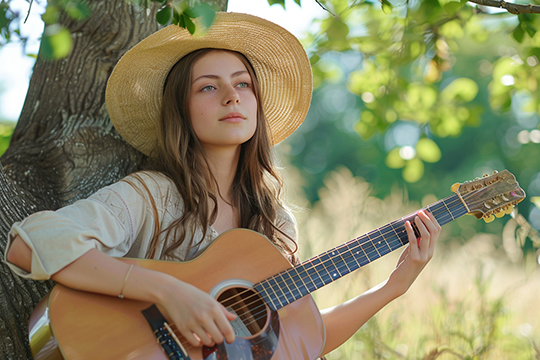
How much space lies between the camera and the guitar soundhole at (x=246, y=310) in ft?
5.52

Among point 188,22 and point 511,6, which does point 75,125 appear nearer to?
point 188,22

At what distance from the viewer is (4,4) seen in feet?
4.88

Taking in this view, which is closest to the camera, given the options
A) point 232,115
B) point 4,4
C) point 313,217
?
point 4,4

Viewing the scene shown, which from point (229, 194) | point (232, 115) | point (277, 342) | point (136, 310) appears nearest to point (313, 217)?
point (229, 194)

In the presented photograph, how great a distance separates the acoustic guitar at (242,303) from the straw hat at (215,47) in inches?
33.2

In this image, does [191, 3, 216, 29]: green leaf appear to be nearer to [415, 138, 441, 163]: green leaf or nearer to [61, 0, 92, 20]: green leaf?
[61, 0, 92, 20]: green leaf

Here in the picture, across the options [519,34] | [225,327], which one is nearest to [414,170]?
[519,34]

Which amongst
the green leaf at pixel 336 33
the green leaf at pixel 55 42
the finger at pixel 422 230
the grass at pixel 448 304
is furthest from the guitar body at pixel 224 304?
the green leaf at pixel 336 33

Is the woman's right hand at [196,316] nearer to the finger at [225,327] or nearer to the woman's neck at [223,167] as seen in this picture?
the finger at [225,327]

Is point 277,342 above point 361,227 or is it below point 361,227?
above

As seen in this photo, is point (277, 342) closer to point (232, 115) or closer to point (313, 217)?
point (232, 115)

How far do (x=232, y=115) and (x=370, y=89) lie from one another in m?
2.45

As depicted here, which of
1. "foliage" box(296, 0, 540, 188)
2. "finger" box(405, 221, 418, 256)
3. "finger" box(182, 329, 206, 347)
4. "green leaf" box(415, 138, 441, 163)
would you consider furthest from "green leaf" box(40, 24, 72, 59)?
"green leaf" box(415, 138, 441, 163)

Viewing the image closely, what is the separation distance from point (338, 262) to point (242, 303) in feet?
1.47
